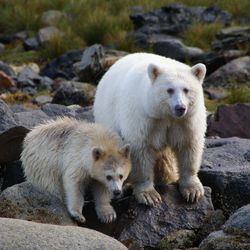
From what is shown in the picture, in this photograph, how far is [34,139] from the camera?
958cm

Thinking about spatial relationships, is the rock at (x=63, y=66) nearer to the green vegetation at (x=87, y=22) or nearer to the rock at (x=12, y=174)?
the green vegetation at (x=87, y=22)

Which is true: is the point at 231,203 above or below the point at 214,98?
above

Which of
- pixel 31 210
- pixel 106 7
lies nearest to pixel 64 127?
pixel 31 210

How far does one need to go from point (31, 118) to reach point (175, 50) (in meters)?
8.93

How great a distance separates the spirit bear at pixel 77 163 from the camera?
8.90m

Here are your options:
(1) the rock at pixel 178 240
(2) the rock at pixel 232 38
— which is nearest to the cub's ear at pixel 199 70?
(1) the rock at pixel 178 240

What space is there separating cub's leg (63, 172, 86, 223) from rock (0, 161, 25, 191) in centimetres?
167

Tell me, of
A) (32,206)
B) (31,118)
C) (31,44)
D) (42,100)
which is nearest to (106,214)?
(32,206)

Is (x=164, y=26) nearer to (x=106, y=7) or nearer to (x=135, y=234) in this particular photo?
(x=106, y=7)

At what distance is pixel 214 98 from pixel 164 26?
6648 mm

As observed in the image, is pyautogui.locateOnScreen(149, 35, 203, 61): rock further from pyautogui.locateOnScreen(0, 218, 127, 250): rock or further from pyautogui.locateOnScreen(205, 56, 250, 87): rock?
pyautogui.locateOnScreen(0, 218, 127, 250): rock

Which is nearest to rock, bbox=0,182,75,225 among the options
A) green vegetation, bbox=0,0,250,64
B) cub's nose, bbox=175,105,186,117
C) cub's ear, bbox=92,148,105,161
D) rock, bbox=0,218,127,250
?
cub's ear, bbox=92,148,105,161

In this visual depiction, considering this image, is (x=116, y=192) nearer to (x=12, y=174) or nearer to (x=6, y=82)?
(x=12, y=174)

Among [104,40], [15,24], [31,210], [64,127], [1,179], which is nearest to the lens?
[31,210]
